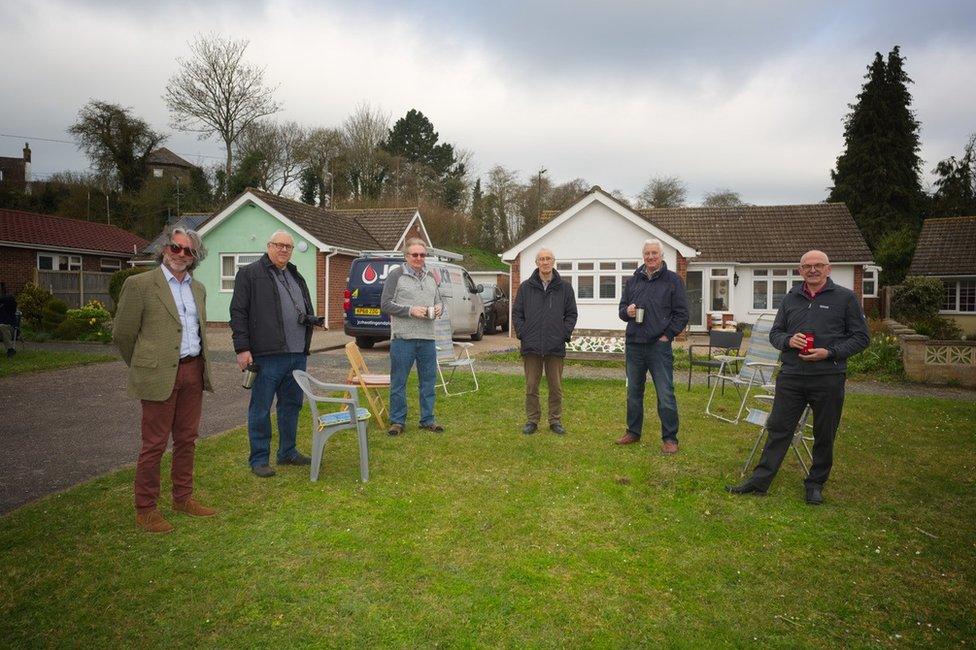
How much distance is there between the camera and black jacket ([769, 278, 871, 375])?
15.1 feet

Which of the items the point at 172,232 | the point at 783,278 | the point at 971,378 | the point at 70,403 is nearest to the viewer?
the point at 172,232

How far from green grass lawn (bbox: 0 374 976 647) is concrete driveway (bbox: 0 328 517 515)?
2.23ft

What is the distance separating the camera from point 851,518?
14.6 ft

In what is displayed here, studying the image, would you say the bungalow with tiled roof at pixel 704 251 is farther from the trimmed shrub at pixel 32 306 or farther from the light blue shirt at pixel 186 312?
the light blue shirt at pixel 186 312

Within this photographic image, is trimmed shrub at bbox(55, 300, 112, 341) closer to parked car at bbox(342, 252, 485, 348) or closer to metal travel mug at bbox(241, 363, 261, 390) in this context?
parked car at bbox(342, 252, 485, 348)

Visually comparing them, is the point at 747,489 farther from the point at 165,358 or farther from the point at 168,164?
the point at 168,164

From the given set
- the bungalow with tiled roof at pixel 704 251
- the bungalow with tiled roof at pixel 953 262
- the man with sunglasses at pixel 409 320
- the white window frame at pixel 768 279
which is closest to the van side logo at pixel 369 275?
the bungalow with tiled roof at pixel 704 251

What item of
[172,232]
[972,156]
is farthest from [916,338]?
[972,156]

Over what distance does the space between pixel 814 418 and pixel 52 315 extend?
60.5 feet

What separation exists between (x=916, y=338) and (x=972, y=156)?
38710mm

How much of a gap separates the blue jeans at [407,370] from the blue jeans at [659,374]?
6.73 feet

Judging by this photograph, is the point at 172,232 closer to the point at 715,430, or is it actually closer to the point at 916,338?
the point at 715,430

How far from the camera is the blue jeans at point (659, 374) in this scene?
6.04 metres

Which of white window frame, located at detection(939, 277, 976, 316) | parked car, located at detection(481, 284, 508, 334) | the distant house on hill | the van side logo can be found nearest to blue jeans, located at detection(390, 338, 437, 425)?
the van side logo
